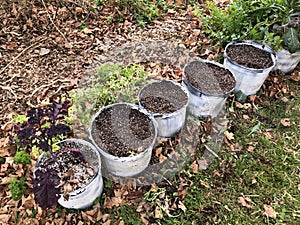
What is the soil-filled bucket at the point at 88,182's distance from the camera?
2.24 meters

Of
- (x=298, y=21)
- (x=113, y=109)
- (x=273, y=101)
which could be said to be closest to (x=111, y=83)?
(x=113, y=109)

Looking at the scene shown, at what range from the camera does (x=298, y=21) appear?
3361 millimetres

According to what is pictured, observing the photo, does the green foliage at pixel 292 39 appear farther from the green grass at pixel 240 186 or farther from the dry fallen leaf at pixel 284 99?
the green grass at pixel 240 186

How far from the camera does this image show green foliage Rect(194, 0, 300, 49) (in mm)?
3398

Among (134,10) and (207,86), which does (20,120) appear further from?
(134,10)

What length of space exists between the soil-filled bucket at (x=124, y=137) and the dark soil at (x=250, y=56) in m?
1.40

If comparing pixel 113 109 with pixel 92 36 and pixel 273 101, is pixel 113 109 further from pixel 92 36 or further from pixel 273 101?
pixel 273 101

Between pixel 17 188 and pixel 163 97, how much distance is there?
1.55 metres

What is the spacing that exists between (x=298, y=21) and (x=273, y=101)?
0.96 metres

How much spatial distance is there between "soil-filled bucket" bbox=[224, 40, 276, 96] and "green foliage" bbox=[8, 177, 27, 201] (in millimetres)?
2426

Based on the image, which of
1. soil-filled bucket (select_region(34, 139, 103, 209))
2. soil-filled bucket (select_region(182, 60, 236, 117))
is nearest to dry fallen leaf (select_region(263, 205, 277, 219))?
soil-filled bucket (select_region(182, 60, 236, 117))

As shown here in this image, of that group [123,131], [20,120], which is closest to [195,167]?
[123,131]

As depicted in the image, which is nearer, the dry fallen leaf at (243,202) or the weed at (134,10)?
the dry fallen leaf at (243,202)

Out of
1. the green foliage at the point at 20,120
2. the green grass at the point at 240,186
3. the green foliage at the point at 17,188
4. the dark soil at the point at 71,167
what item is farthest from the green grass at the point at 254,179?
the green foliage at the point at 20,120
